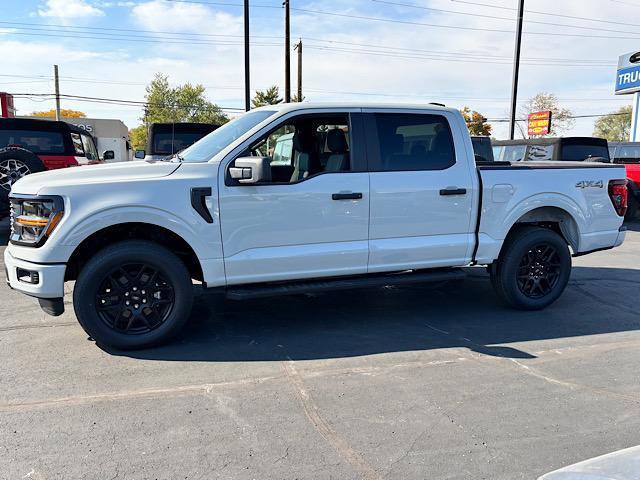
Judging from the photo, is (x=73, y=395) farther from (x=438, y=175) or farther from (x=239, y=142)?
(x=438, y=175)

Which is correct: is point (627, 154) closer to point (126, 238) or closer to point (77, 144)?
point (77, 144)

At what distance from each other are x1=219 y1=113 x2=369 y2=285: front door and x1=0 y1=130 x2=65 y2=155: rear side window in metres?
6.75

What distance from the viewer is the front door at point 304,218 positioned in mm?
4535

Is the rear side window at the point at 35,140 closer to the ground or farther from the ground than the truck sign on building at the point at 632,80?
closer to the ground

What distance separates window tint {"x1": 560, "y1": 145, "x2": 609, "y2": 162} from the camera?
12.2 meters

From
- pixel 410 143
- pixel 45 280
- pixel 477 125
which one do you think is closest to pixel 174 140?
pixel 410 143

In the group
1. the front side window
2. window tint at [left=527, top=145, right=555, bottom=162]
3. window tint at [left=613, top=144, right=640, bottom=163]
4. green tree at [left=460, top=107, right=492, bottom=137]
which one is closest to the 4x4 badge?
the front side window

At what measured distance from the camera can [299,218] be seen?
4.68 metres

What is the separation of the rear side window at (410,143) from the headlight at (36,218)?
2725mm

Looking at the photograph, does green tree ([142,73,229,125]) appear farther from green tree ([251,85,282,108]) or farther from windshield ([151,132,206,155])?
windshield ([151,132,206,155])

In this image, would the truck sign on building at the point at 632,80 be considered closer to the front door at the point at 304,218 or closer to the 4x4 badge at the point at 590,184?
the 4x4 badge at the point at 590,184

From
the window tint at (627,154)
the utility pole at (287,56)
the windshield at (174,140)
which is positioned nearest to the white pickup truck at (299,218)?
the windshield at (174,140)

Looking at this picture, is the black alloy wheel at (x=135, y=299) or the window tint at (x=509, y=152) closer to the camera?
the black alloy wheel at (x=135, y=299)

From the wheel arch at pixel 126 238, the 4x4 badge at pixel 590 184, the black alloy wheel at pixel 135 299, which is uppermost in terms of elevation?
the 4x4 badge at pixel 590 184
